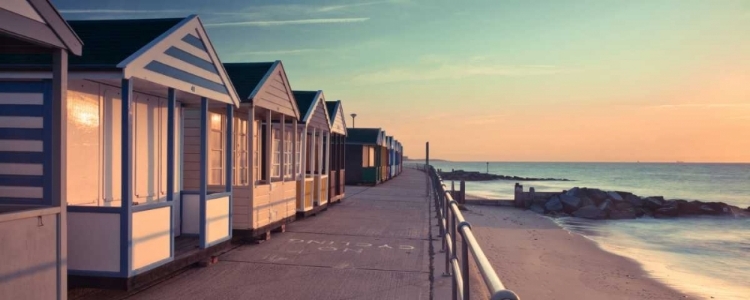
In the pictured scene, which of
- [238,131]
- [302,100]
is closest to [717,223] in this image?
[302,100]

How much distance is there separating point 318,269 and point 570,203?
→ 2259cm

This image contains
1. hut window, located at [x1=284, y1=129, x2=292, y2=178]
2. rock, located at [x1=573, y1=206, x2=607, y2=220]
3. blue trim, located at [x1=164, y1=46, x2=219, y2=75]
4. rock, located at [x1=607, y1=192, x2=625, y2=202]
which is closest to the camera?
blue trim, located at [x1=164, y1=46, x2=219, y2=75]

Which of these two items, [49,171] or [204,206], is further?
[204,206]

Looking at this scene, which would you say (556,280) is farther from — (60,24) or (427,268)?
(60,24)

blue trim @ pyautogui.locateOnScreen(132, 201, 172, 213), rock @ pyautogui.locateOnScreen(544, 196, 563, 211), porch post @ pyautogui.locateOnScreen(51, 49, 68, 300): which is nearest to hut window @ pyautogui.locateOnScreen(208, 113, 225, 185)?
blue trim @ pyautogui.locateOnScreen(132, 201, 172, 213)

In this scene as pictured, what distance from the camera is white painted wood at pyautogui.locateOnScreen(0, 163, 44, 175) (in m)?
5.07

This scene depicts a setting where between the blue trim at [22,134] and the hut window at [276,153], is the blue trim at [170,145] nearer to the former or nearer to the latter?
the blue trim at [22,134]

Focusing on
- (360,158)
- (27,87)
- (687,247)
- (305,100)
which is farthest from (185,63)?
(360,158)

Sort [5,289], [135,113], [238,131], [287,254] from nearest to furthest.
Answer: [5,289] < [135,113] < [287,254] < [238,131]

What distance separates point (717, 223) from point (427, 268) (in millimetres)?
24584

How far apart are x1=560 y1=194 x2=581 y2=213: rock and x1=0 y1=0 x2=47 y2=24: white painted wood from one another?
86.1ft

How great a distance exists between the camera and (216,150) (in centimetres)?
966

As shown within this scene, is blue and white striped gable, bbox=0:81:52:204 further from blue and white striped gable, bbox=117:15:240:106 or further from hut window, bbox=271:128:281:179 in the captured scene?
hut window, bbox=271:128:281:179

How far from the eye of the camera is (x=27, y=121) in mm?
5066
